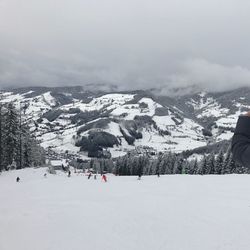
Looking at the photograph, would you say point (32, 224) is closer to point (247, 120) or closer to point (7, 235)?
point (7, 235)

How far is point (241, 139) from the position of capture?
348 cm

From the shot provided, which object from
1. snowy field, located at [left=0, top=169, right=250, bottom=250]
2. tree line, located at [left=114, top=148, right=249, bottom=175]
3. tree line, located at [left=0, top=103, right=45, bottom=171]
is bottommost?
tree line, located at [left=114, top=148, right=249, bottom=175]

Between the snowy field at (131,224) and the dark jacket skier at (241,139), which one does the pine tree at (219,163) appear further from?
the dark jacket skier at (241,139)

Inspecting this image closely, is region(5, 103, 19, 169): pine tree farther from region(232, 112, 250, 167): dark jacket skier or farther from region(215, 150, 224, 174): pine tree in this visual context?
region(232, 112, 250, 167): dark jacket skier

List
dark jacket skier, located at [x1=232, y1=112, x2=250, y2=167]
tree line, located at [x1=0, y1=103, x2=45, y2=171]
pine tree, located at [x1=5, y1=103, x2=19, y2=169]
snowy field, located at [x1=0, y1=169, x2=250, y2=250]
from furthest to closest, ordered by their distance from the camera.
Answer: pine tree, located at [x1=5, y1=103, x2=19, y2=169], tree line, located at [x1=0, y1=103, x2=45, y2=171], snowy field, located at [x1=0, y1=169, x2=250, y2=250], dark jacket skier, located at [x1=232, y1=112, x2=250, y2=167]

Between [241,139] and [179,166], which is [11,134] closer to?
[179,166]

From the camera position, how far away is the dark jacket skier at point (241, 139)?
3.45 metres

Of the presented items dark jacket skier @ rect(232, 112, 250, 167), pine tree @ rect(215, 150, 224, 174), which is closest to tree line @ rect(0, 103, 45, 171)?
pine tree @ rect(215, 150, 224, 174)

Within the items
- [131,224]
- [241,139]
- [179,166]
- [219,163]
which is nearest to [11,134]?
[219,163]

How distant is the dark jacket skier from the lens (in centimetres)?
345

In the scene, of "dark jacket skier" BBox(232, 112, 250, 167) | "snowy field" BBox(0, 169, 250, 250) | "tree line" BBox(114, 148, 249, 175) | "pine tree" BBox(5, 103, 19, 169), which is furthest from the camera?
"tree line" BBox(114, 148, 249, 175)

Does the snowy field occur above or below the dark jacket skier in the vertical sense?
below

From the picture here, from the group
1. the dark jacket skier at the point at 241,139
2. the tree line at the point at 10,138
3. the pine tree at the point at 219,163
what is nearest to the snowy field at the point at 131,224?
the dark jacket skier at the point at 241,139

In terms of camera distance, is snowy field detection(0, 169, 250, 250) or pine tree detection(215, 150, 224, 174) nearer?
snowy field detection(0, 169, 250, 250)
